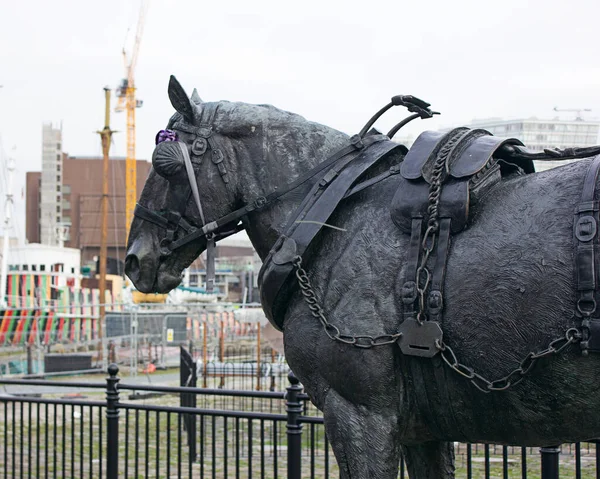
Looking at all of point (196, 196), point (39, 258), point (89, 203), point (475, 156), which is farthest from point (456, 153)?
point (89, 203)

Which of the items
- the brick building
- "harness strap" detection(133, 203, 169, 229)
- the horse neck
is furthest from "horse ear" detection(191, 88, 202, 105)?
the brick building

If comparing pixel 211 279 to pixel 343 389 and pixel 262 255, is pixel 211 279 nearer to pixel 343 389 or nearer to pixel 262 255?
pixel 262 255

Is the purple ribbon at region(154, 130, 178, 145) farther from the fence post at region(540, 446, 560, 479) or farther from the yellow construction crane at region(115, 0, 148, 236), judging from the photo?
the yellow construction crane at region(115, 0, 148, 236)

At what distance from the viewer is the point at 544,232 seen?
289 cm

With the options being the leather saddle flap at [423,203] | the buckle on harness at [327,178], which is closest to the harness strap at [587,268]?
the leather saddle flap at [423,203]

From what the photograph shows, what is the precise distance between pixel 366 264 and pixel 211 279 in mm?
1050

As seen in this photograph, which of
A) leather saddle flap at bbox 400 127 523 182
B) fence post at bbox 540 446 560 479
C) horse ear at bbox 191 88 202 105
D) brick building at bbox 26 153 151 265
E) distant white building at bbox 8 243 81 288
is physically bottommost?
fence post at bbox 540 446 560 479

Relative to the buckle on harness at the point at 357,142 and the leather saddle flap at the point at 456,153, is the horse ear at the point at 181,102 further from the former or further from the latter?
the leather saddle flap at the point at 456,153

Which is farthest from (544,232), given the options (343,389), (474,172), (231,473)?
(231,473)

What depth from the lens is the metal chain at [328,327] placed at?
310 cm

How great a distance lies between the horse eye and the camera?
365 centimetres

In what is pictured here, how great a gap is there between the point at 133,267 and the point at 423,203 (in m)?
1.53

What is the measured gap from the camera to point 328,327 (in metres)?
3.21

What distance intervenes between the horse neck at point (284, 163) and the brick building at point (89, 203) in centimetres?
9943
